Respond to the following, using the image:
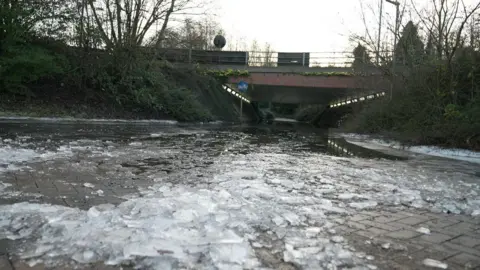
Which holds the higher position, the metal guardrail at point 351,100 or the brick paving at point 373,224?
the metal guardrail at point 351,100

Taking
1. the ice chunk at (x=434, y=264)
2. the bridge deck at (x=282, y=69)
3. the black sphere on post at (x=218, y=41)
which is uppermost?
the black sphere on post at (x=218, y=41)

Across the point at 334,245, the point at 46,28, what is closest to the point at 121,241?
the point at 334,245

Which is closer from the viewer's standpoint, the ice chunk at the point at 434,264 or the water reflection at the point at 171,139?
the ice chunk at the point at 434,264

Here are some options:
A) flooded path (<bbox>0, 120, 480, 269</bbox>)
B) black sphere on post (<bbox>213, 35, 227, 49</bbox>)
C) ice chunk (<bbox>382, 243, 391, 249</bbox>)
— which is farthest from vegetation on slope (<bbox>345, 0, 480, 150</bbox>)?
black sphere on post (<bbox>213, 35, 227, 49</bbox>)

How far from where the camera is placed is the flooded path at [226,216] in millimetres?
3080

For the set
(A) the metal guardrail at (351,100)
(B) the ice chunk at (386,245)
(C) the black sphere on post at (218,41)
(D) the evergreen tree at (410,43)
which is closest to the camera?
(B) the ice chunk at (386,245)

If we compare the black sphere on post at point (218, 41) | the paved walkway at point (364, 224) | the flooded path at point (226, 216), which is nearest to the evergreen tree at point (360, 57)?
the flooded path at point (226, 216)

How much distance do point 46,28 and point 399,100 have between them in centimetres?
1742

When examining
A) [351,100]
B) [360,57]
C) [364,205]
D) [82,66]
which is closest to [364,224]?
[364,205]

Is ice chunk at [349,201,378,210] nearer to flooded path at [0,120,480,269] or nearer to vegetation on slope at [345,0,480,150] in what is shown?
flooded path at [0,120,480,269]

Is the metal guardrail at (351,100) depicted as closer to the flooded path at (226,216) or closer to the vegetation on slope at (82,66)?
the vegetation on slope at (82,66)

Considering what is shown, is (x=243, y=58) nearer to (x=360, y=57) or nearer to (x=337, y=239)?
(x=360, y=57)

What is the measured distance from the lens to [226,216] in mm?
4078

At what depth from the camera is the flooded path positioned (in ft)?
10.1
